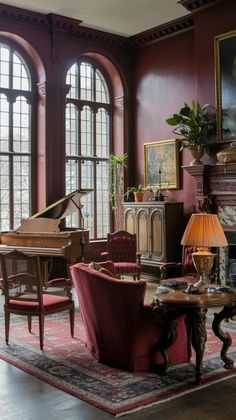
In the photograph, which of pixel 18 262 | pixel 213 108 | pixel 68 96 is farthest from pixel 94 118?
pixel 18 262

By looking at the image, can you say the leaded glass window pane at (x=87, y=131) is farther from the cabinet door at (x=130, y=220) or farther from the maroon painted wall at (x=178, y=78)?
the cabinet door at (x=130, y=220)

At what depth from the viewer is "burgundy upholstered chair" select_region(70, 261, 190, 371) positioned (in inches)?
176

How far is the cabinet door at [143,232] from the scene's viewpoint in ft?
31.2

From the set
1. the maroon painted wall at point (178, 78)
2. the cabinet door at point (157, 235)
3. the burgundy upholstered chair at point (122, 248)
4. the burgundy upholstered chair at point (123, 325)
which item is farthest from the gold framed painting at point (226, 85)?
the burgundy upholstered chair at point (123, 325)

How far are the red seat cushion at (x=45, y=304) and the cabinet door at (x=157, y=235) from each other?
3826 mm

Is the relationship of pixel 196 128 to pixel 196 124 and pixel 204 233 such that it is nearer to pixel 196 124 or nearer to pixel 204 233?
pixel 196 124

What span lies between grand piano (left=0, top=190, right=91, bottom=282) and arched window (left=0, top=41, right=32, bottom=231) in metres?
1.14

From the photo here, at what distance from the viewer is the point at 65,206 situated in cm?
830

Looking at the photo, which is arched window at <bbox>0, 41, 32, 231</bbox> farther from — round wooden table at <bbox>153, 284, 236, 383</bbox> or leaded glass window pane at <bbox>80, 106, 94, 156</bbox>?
round wooden table at <bbox>153, 284, 236, 383</bbox>

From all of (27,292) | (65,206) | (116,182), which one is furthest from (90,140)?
(27,292)

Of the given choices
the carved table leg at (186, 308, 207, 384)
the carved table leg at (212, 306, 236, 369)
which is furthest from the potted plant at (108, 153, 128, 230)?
the carved table leg at (186, 308, 207, 384)

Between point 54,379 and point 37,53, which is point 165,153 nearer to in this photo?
point 37,53

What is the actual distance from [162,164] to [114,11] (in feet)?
9.63

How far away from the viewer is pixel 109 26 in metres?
9.89
